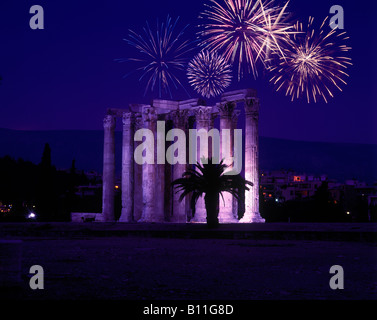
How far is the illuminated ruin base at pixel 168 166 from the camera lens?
44.2 m

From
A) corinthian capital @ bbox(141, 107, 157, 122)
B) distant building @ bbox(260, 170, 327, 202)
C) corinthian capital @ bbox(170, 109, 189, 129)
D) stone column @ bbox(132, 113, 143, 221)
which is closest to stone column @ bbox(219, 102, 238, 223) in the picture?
corinthian capital @ bbox(170, 109, 189, 129)

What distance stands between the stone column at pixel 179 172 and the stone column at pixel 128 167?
176 inches

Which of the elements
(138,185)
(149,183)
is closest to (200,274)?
(149,183)

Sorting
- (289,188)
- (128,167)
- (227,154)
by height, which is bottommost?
(128,167)

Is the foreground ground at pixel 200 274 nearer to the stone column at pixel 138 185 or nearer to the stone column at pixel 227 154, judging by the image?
the stone column at pixel 227 154

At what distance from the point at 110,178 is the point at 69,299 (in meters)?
43.9

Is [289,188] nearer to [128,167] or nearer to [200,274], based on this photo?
[128,167]

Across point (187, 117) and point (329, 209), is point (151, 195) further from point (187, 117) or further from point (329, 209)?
point (329, 209)

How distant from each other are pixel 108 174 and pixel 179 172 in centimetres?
743

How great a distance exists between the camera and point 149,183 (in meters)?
49.3

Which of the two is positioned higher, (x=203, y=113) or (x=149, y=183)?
(x=203, y=113)

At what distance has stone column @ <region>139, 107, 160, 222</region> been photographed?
4912cm

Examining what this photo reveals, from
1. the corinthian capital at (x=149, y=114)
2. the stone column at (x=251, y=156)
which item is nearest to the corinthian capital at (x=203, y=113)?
the corinthian capital at (x=149, y=114)

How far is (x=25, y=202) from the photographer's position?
94000 millimetres
